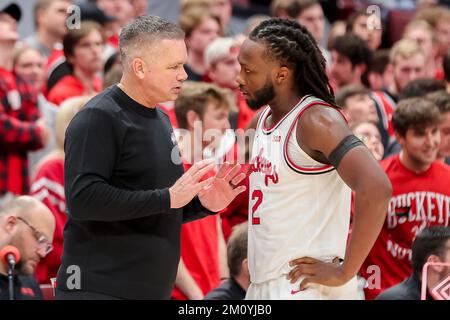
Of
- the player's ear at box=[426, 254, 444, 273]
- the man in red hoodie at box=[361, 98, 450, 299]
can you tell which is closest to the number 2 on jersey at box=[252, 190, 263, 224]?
the player's ear at box=[426, 254, 444, 273]

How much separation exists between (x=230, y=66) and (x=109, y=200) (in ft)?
12.0

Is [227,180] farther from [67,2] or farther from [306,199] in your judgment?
[67,2]

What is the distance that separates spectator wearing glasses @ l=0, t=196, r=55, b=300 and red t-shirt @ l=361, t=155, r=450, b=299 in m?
1.70

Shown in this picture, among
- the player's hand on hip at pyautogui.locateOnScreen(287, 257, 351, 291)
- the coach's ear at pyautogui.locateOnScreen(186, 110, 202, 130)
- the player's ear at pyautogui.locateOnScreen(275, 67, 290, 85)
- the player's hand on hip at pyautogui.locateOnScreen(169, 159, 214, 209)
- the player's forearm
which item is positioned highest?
the coach's ear at pyautogui.locateOnScreen(186, 110, 202, 130)

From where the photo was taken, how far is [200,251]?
17.3 feet

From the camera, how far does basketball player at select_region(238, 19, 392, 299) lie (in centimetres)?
336

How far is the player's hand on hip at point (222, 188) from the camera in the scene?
377 cm

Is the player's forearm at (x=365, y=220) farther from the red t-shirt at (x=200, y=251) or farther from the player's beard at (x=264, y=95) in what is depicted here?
the red t-shirt at (x=200, y=251)

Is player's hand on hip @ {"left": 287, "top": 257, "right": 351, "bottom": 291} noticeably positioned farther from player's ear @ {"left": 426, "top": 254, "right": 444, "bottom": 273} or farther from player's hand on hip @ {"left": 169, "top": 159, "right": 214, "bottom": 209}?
player's ear @ {"left": 426, "top": 254, "right": 444, "bottom": 273}

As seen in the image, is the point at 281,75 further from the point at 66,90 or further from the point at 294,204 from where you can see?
the point at 66,90

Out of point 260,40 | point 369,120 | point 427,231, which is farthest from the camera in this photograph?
point 369,120

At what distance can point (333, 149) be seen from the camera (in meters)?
3.32

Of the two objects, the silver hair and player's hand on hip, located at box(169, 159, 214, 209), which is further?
the silver hair
